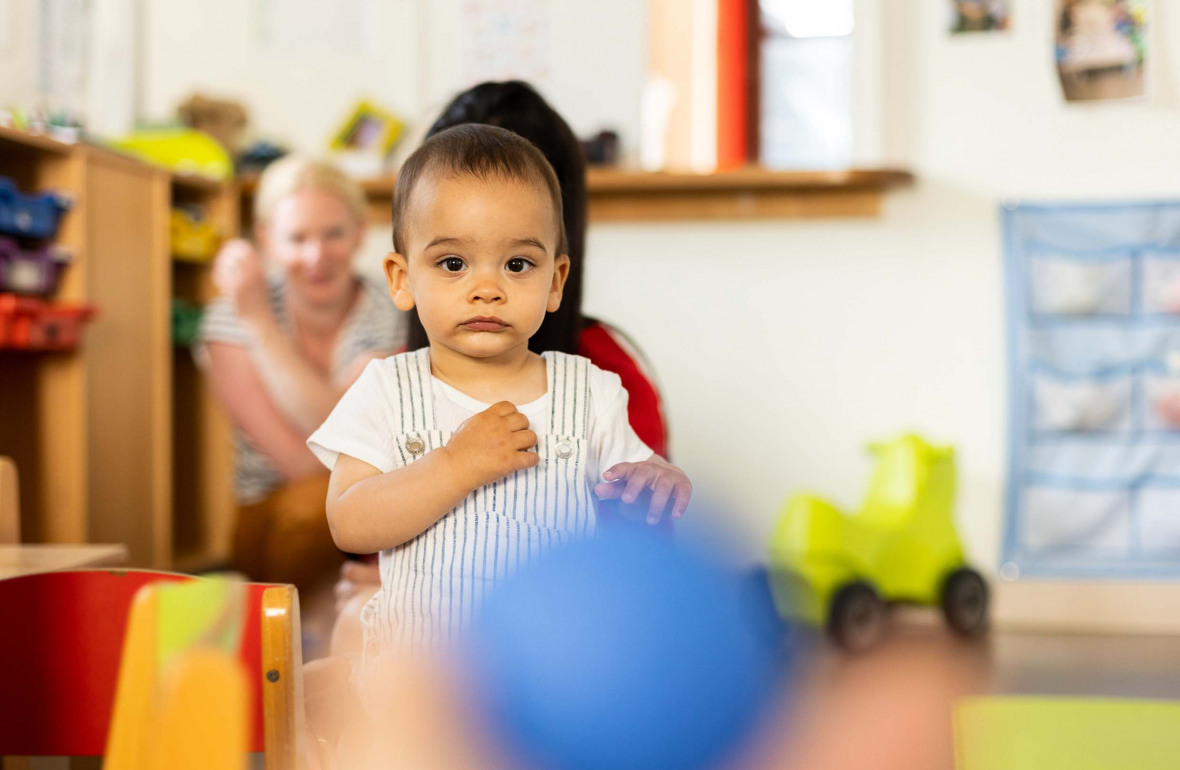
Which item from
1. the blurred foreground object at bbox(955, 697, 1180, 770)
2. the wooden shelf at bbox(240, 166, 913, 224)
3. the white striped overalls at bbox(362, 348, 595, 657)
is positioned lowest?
the blurred foreground object at bbox(955, 697, 1180, 770)

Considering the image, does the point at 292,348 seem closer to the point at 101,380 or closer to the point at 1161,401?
the point at 101,380

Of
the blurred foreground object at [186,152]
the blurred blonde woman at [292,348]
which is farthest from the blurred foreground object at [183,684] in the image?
the blurred foreground object at [186,152]

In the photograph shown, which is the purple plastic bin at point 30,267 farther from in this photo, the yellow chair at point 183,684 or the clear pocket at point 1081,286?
the clear pocket at point 1081,286

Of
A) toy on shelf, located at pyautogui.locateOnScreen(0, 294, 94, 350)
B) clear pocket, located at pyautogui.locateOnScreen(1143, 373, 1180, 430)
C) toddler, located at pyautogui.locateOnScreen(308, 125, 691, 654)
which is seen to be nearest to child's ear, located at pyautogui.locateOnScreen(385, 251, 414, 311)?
toddler, located at pyautogui.locateOnScreen(308, 125, 691, 654)

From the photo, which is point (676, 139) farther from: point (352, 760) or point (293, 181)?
point (352, 760)

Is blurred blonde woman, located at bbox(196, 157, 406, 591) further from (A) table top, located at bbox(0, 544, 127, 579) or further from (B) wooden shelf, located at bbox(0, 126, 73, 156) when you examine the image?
(A) table top, located at bbox(0, 544, 127, 579)

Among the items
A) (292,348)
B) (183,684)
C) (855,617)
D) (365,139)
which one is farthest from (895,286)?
(183,684)

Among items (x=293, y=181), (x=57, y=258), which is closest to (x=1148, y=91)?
(x=293, y=181)

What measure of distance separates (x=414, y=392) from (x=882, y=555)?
1790 millimetres

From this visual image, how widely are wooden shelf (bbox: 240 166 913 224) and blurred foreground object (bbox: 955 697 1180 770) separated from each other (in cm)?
194

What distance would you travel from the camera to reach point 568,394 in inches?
36.5

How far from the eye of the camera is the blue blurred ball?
733mm

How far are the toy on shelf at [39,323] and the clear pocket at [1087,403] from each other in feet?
6.82

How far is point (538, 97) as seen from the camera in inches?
48.8
